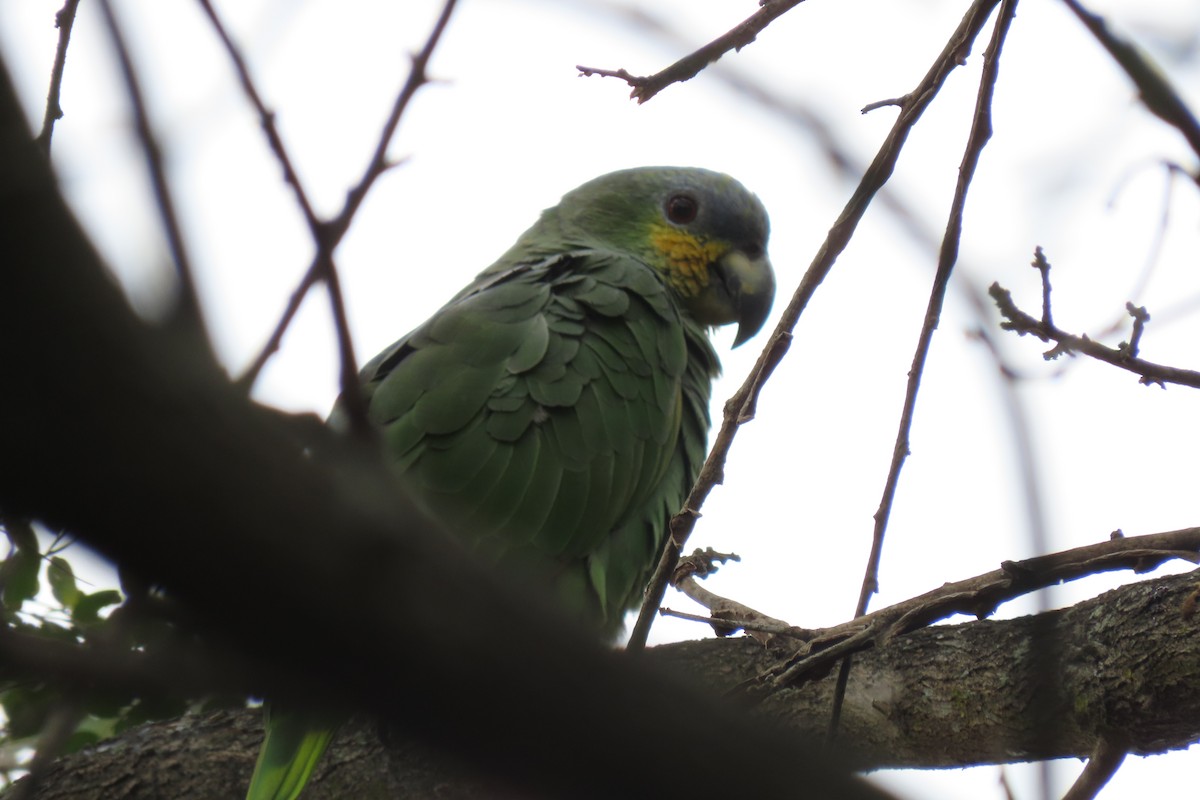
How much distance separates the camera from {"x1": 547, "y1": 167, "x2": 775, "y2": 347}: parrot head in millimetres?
4543

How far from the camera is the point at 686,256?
4.55m

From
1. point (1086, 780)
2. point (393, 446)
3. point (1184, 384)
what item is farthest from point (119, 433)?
point (393, 446)

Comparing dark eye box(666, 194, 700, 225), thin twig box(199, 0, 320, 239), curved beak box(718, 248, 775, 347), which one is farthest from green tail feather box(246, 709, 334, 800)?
dark eye box(666, 194, 700, 225)

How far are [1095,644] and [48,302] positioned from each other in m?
2.30

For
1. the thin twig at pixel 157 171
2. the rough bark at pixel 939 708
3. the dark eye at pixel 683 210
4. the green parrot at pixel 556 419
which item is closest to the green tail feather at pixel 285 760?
the green parrot at pixel 556 419

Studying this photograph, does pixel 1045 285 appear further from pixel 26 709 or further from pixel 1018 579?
pixel 26 709

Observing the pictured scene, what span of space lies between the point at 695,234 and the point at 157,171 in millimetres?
3767

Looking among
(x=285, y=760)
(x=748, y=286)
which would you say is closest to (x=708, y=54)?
(x=285, y=760)

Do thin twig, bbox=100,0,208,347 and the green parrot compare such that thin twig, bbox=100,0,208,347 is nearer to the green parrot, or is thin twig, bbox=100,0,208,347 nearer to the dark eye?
the green parrot

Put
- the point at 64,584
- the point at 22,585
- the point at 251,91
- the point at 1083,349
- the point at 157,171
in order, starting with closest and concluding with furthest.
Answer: the point at 157,171
the point at 251,91
the point at 1083,349
the point at 22,585
the point at 64,584

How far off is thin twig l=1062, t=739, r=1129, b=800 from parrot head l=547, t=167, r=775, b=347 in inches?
99.4

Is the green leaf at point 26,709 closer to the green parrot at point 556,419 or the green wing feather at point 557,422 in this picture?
the green parrot at point 556,419

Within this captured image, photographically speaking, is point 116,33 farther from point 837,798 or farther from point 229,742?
point 229,742

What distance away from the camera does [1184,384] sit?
189cm
